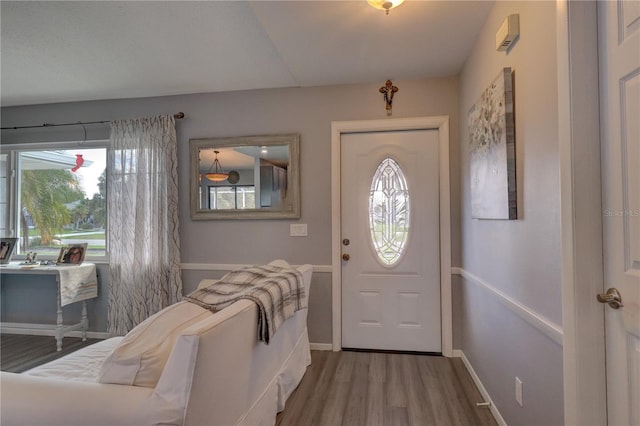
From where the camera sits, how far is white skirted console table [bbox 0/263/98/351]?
3.00m

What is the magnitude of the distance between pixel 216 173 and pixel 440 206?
2.20 meters

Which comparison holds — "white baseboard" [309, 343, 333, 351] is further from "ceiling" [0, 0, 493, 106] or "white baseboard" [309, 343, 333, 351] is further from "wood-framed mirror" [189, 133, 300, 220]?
"ceiling" [0, 0, 493, 106]

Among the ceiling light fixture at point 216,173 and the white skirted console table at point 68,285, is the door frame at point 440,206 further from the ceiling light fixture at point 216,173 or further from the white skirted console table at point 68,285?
the white skirted console table at point 68,285

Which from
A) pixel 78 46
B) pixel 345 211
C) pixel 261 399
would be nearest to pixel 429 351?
pixel 345 211

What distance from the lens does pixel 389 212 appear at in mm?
2904

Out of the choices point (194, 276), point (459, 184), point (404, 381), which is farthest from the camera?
point (194, 276)

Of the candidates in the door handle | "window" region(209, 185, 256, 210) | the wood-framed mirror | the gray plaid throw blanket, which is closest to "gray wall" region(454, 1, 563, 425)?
the door handle

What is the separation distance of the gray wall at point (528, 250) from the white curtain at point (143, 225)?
2.77 metres

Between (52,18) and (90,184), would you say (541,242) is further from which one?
(90,184)

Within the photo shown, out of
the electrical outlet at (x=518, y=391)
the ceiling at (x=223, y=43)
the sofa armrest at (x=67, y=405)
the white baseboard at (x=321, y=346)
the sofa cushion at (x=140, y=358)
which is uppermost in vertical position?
the ceiling at (x=223, y=43)

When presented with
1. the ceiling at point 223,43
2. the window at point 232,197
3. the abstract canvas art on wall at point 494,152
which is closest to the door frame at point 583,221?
the abstract canvas art on wall at point 494,152

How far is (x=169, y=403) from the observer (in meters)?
1.02

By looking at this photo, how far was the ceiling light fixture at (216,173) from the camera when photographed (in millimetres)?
3146

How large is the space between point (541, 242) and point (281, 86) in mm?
2538
